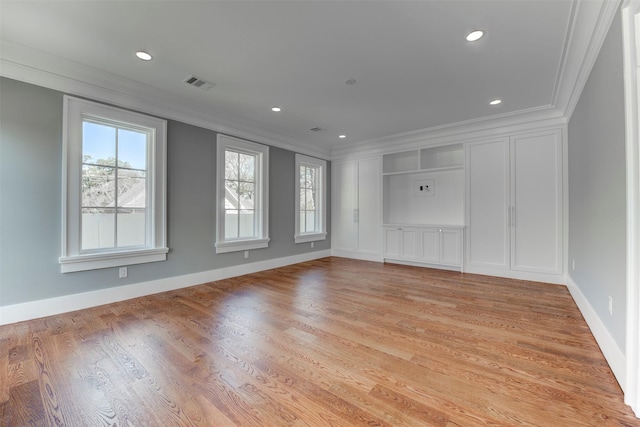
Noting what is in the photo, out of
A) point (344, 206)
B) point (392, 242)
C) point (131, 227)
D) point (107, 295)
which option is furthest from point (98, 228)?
point (392, 242)

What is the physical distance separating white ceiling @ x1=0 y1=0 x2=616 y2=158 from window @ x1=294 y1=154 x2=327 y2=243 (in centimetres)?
210

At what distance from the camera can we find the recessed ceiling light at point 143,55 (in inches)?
100

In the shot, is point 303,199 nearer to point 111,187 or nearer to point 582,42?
point 111,187

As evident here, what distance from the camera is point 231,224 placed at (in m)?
4.49

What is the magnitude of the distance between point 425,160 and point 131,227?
5107mm

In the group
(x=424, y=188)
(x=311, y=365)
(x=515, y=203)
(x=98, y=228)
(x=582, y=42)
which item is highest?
(x=582, y=42)

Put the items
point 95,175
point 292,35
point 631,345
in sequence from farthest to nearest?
point 95,175, point 292,35, point 631,345

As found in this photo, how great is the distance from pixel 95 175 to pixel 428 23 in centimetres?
379

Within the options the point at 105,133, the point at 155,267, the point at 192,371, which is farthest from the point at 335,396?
the point at 105,133

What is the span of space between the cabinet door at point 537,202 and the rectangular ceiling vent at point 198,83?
4.55 meters

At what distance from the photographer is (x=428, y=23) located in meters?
2.14

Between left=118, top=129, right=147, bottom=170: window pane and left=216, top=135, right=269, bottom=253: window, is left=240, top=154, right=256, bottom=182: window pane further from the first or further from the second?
left=118, top=129, right=147, bottom=170: window pane

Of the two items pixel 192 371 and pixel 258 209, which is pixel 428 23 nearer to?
pixel 192 371

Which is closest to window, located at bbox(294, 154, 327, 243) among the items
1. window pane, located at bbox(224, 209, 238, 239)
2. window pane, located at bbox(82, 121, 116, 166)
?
window pane, located at bbox(224, 209, 238, 239)
